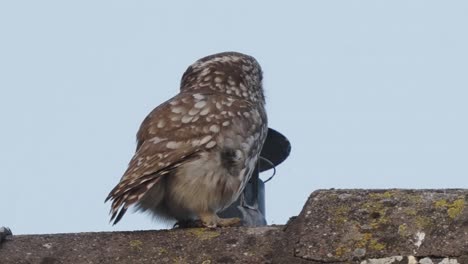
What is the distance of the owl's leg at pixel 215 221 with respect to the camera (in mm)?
5320

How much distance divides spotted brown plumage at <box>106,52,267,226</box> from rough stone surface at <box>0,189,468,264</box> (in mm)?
815

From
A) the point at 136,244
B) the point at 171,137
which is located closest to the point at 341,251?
the point at 136,244

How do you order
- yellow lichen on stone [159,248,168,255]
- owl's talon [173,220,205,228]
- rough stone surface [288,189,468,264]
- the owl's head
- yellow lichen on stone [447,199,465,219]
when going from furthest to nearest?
the owl's head
owl's talon [173,220,205,228]
yellow lichen on stone [159,248,168,255]
yellow lichen on stone [447,199,465,219]
rough stone surface [288,189,468,264]

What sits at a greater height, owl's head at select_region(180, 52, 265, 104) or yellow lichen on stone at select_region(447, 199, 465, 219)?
owl's head at select_region(180, 52, 265, 104)

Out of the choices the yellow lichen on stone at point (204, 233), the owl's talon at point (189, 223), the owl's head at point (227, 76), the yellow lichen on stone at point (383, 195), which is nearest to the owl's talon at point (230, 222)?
the owl's talon at point (189, 223)

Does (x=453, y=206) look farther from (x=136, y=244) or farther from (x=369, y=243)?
(x=136, y=244)

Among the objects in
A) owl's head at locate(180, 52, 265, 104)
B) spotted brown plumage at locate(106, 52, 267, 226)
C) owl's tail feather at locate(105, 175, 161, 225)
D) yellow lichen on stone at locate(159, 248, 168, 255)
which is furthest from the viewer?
owl's head at locate(180, 52, 265, 104)

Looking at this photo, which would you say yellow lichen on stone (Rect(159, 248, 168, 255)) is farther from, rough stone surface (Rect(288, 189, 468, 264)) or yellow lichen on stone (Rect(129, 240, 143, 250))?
rough stone surface (Rect(288, 189, 468, 264))

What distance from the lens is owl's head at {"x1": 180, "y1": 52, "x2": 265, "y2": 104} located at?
6570mm

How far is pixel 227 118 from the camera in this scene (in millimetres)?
5785

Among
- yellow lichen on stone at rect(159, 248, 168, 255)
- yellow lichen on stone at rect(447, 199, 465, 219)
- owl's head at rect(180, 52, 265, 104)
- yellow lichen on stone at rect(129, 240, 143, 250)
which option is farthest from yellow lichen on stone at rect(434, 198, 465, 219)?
owl's head at rect(180, 52, 265, 104)

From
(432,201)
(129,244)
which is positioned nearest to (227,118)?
(129,244)

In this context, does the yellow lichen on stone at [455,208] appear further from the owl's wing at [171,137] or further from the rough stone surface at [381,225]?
the owl's wing at [171,137]

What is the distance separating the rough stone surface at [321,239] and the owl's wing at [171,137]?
2.30 feet
